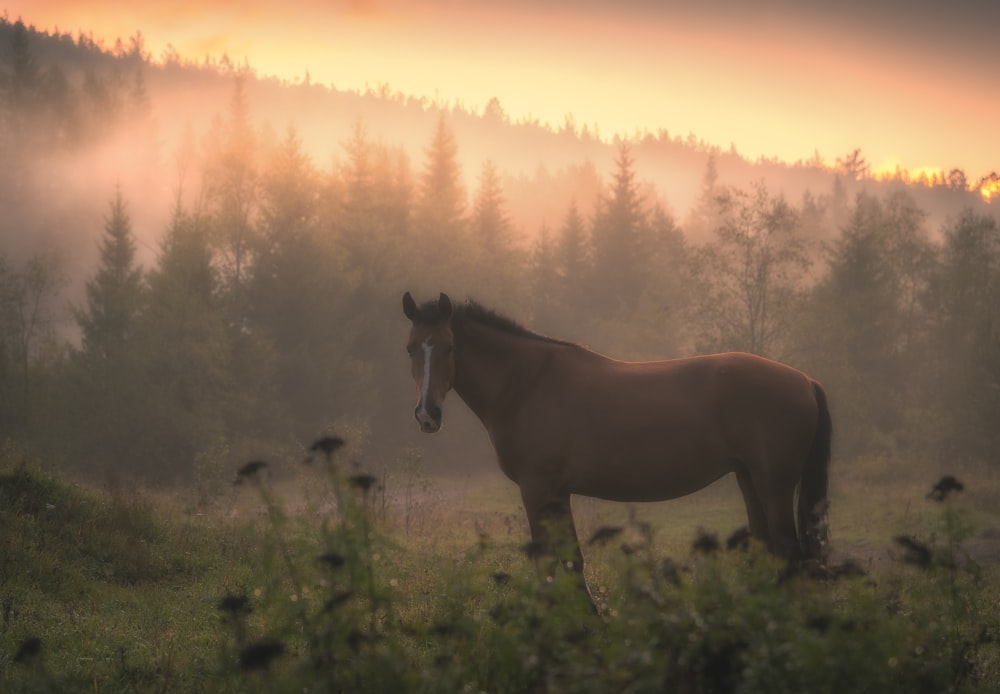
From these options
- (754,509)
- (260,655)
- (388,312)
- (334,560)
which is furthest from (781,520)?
(388,312)

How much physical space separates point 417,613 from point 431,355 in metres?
2.17

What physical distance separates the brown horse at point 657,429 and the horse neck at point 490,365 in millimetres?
94

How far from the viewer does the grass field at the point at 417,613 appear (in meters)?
3.61

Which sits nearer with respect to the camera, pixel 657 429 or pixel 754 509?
pixel 657 429

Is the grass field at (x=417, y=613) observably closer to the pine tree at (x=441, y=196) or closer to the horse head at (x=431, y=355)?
the horse head at (x=431, y=355)

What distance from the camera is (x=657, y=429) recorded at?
295 inches

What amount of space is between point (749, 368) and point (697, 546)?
372 cm

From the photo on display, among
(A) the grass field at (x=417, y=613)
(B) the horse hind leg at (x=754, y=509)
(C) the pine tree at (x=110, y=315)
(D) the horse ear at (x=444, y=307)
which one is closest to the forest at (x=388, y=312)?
(C) the pine tree at (x=110, y=315)

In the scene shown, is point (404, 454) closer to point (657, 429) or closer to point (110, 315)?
point (110, 315)

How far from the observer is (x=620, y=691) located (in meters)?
3.70

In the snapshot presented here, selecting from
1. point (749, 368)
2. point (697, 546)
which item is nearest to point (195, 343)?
point (749, 368)

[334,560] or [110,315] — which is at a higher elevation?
[110,315]

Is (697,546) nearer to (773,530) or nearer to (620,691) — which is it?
(620,691)

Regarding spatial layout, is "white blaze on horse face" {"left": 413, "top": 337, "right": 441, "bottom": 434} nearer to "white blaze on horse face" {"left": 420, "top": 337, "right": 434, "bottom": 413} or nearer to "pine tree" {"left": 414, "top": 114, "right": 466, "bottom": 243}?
"white blaze on horse face" {"left": 420, "top": 337, "right": 434, "bottom": 413}
